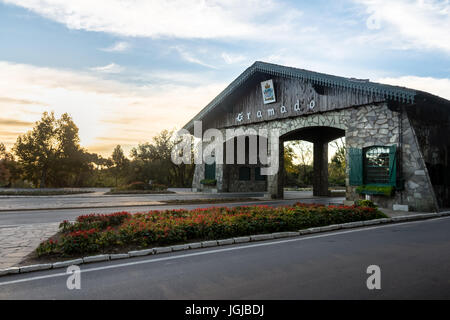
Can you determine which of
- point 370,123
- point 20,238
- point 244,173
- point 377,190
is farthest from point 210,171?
point 20,238

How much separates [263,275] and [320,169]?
2163 centimetres

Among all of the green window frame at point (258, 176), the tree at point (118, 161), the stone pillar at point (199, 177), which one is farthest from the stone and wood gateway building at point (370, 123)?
the tree at point (118, 161)

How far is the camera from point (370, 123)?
16.4m

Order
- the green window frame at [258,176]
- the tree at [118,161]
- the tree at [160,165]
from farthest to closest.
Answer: the tree at [118,161], the tree at [160,165], the green window frame at [258,176]

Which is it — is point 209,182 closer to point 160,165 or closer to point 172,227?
point 160,165

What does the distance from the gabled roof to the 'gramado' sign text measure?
1.37 metres

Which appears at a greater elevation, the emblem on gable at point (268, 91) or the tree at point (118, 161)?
the emblem on gable at point (268, 91)

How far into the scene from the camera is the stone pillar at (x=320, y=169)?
25.8 meters

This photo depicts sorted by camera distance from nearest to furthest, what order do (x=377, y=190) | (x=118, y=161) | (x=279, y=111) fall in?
(x=377, y=190), (x=279, y=111), (x=118, y=161)

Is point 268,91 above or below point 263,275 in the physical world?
above

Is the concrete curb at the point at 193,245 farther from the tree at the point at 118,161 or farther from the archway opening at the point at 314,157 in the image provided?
the tree at the point at 118,161

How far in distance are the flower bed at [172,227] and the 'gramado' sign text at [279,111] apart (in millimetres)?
8826
